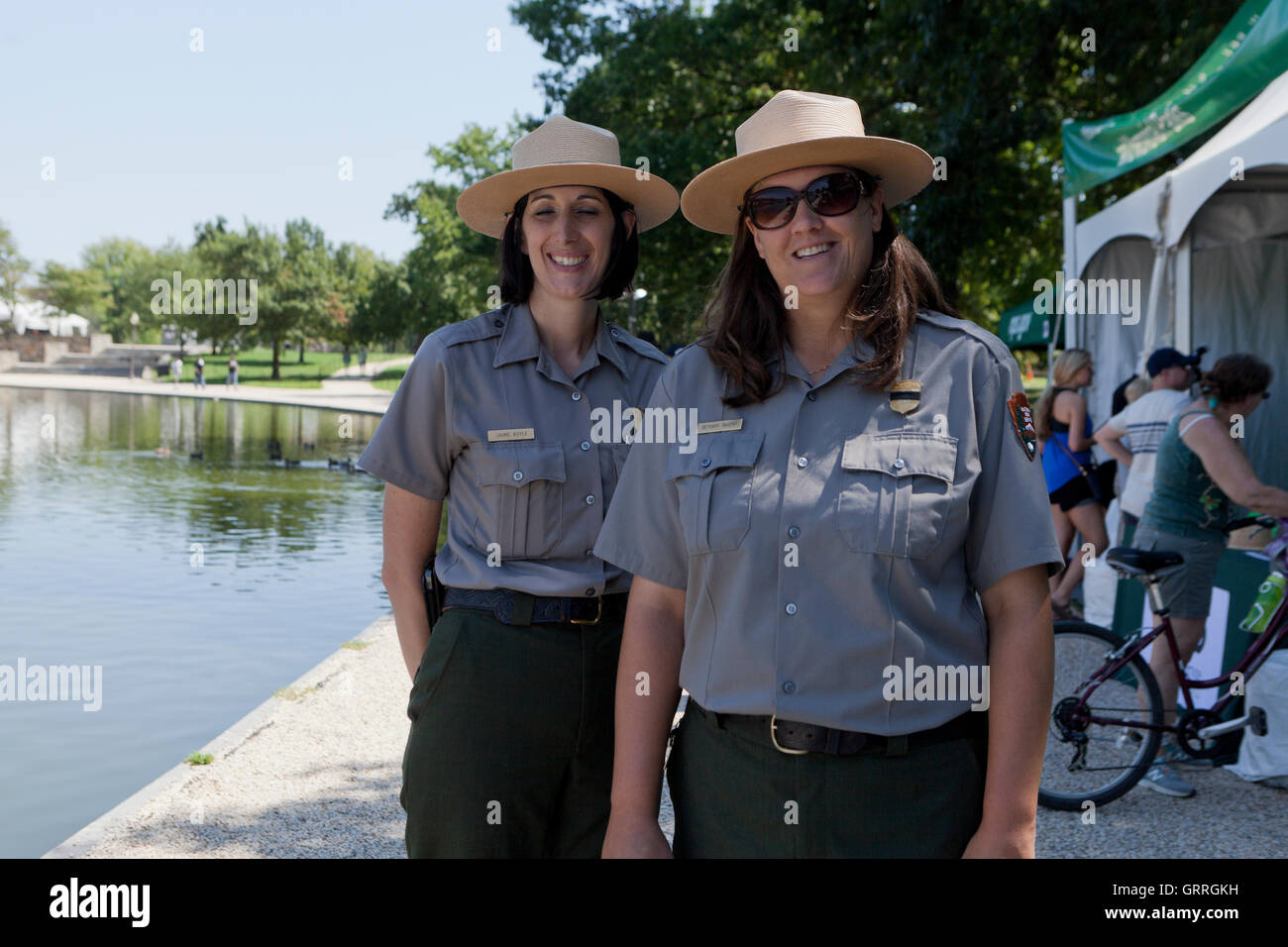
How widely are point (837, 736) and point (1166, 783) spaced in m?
4.49

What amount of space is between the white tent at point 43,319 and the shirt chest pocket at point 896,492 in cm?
9387

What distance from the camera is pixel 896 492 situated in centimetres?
216

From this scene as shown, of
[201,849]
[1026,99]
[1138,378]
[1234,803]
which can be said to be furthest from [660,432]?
[1026,99]

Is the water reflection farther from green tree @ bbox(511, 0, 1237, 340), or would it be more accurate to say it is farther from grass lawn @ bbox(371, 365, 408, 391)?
grass lawn @ bbox(371, 365, 408, 391)

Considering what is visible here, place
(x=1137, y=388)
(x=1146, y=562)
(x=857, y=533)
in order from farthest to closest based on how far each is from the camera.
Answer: (x=1137, y=388), (x=1146, y=562), (x=857, y=533)

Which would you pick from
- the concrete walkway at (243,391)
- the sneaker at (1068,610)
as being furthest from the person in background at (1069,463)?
the concrete walkway at (243,391)

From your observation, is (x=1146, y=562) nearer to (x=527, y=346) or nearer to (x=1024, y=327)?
(x=527, y=346)

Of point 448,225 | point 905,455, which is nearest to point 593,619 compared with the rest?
point 905,455

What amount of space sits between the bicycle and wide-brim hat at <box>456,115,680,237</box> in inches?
134

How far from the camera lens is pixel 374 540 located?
585 inches

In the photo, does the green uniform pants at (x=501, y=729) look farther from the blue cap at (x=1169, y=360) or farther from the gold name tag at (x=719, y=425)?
the blue cap at (x=1169, y=360)

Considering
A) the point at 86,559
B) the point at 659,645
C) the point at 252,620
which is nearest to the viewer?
the point at 659,645
